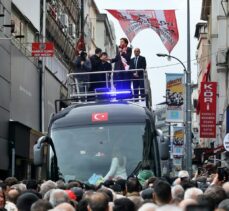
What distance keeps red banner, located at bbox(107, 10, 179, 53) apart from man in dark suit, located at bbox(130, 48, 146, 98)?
18.3ft

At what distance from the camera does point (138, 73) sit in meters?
21.4

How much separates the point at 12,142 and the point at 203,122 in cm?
1639

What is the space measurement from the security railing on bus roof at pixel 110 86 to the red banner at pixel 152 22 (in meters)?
6.02

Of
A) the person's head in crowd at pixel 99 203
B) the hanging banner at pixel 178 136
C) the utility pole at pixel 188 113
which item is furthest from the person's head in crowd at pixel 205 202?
the hanging banner at pixel 178 136

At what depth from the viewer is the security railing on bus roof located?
67.3ft

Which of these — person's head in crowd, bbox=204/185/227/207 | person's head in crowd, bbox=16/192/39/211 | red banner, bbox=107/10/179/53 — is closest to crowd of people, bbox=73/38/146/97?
red banner, bbox=107/10/179/53

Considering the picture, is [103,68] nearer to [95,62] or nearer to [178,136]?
[95,62]

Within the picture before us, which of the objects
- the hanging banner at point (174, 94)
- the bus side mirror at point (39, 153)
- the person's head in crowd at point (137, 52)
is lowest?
the bus side mirror at point (39, 153)

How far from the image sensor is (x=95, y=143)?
60.5ft

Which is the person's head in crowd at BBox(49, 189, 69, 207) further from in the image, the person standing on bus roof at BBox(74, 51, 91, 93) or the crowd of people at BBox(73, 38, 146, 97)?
the person standing on bus roof at BBox(74, 51, 91, 93)

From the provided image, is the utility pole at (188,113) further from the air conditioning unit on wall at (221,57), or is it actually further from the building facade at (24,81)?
the air conditioning unit on wall at (221,57)

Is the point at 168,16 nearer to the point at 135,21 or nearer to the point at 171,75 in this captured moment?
the point at 135,21

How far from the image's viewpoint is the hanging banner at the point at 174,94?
39.2 metres

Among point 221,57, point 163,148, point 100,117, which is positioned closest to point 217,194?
point 163,148
